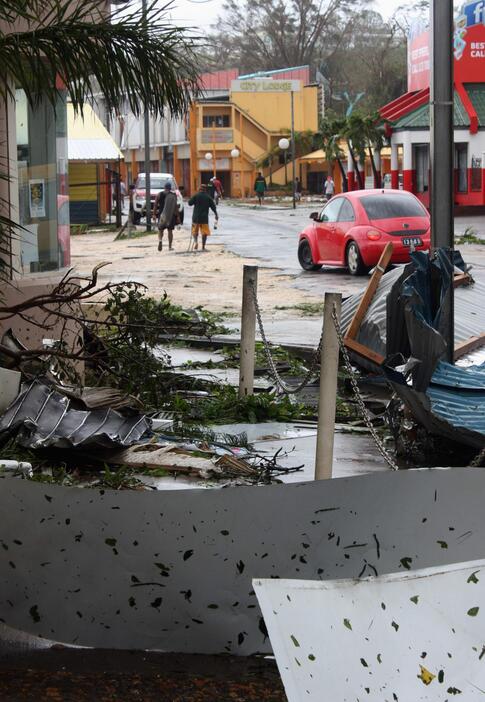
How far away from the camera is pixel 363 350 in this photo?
1044 centimetres

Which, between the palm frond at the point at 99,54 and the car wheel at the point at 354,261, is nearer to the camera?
the palm frond at the point at 99,54

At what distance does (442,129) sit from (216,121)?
6801cm

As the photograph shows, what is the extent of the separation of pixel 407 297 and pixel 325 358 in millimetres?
1032

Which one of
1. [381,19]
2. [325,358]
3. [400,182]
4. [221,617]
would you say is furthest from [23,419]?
[381,19]

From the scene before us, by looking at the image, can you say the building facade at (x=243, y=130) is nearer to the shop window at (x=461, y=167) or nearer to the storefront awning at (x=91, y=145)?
the shop window at (x=461, y=167)

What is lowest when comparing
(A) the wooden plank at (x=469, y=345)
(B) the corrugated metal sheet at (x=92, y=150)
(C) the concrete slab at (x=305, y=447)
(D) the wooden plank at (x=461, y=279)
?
(C) the concrete slab at (x=305, y=447)

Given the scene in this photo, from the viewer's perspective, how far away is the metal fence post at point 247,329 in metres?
9.09

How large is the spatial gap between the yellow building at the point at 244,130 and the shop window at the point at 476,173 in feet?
104

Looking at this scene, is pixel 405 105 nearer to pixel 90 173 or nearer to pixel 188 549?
pixel 90 173

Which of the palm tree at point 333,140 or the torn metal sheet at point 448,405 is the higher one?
the palm tree at point 333,140

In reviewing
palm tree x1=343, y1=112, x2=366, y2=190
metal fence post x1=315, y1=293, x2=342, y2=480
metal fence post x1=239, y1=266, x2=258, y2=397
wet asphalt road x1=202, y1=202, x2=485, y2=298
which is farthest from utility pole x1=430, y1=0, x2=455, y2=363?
palm tree x1=343, y1=112, x2=366, y2=190

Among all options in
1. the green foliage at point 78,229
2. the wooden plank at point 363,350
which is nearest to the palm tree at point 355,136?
the green foliage at point 78,229

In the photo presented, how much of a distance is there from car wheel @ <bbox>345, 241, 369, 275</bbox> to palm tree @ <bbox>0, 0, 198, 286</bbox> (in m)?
14.0

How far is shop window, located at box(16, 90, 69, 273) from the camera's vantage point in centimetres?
969
